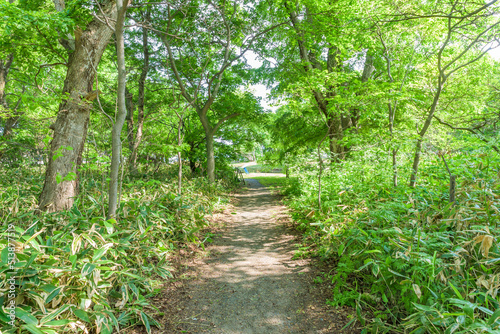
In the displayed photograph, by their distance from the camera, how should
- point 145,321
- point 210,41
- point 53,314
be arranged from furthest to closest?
point 210,41, point 145,321, point 53,314

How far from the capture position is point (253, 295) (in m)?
3.13

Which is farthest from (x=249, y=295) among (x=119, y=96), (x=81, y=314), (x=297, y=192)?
(x=297, y=192)

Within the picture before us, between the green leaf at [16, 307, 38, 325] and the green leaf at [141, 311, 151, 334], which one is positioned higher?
the green leaf at [16, 307, 38, 325]

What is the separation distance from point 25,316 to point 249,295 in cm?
219

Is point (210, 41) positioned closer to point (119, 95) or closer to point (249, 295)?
point (119, 95)

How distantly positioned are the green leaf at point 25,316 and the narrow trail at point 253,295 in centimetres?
123

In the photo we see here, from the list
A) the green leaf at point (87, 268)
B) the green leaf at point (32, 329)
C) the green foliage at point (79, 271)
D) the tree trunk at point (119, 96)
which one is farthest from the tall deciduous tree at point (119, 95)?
the green leaf at point (32, 329)

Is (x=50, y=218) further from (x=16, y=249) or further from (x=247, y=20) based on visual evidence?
(x=247, y=20)

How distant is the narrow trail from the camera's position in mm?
2588

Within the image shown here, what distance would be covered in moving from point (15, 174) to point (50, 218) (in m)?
4.13

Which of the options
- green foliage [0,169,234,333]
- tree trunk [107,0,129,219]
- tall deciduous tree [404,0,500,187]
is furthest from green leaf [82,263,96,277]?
tall deciduous tree [404,0,500,187]

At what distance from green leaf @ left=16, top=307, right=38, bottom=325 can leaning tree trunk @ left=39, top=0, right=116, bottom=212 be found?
2.67 meters

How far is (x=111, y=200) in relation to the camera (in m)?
3.36

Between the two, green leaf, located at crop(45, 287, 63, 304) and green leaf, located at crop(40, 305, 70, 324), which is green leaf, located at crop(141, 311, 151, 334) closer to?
green leaf, located at crop(40, 305, 70, 324)
